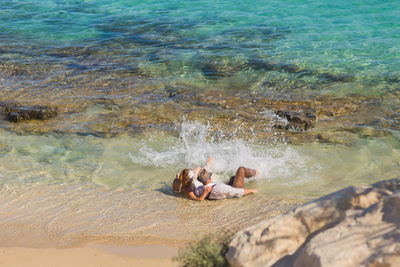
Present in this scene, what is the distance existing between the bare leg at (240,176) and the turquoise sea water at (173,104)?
8.6 inches

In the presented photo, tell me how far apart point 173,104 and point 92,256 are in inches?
217

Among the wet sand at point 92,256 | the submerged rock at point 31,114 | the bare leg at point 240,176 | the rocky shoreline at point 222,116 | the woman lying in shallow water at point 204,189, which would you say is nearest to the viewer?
the wet sand at point 92,256

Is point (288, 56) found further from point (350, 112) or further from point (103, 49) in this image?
point (103, 49)

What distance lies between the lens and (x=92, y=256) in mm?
4805

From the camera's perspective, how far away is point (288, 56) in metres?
12.7

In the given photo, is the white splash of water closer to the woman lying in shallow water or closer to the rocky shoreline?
the rocky shoreline

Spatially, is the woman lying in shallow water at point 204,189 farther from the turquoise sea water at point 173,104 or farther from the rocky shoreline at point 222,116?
the rocky shoreline at point 222,116

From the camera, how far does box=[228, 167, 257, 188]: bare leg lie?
654 centimetres

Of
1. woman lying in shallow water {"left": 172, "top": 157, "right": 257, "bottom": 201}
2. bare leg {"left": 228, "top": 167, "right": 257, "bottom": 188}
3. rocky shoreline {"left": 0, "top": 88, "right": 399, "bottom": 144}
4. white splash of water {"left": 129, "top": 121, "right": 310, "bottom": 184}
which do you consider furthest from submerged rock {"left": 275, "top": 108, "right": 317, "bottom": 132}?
woman lying in shallow water {"left": 172, "top": 157, "right": 257, "bottom": 201}

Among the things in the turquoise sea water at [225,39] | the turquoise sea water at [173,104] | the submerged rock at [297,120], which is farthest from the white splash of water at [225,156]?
the turquoise sea water at [225,39]

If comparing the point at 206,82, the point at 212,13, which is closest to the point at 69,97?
the point at 206,82

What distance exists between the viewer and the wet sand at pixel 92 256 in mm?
4668

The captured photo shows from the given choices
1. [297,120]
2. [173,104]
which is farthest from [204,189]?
[173,104]

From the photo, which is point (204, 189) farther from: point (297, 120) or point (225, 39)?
point (225, 39)
